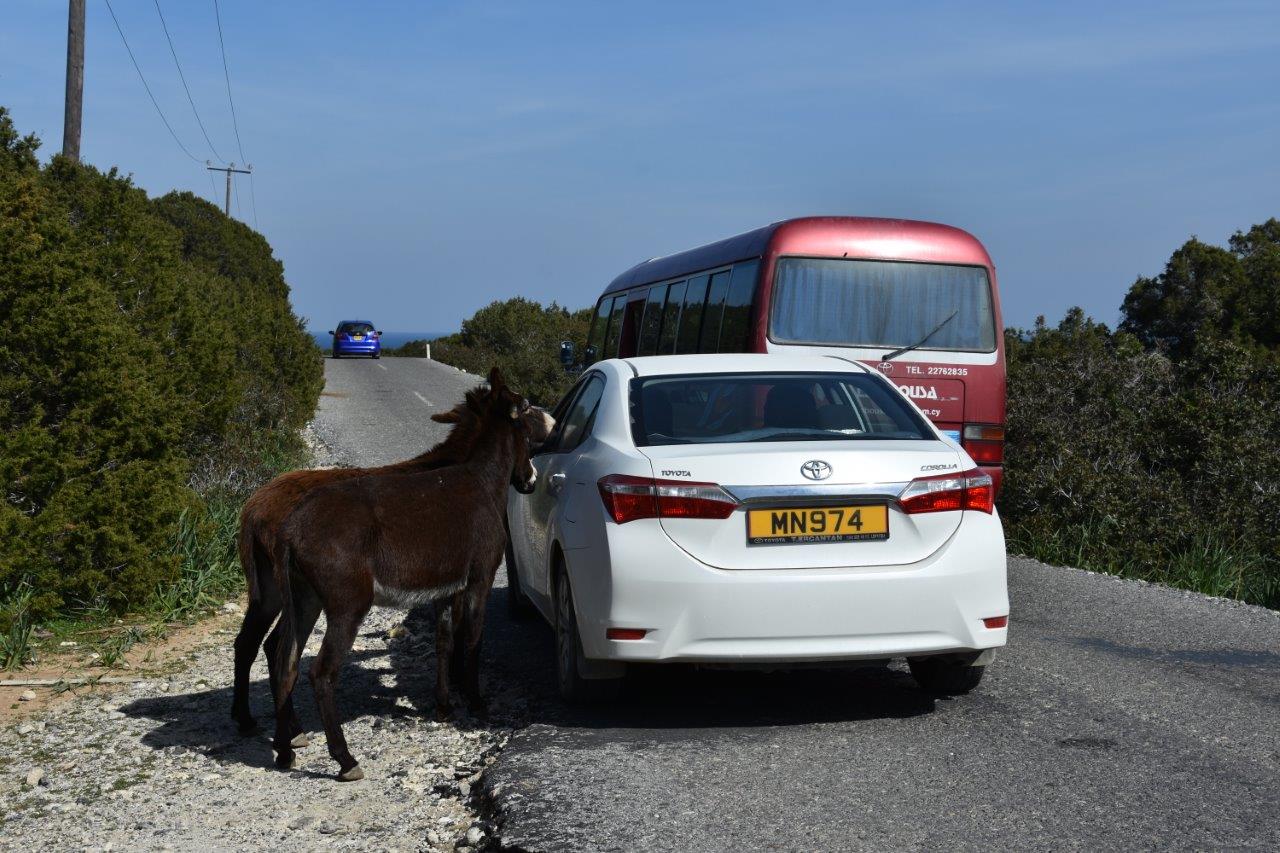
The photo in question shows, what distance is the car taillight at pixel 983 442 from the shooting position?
39.6 feet

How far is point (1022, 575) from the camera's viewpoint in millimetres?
11234

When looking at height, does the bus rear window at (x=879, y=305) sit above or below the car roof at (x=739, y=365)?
above

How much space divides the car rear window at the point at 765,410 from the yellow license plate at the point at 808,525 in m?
0.49

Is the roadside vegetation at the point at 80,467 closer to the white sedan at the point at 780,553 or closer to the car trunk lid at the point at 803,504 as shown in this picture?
the white sedan at the point at 780,553

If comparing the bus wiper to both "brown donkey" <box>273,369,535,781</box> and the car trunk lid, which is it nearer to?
"brown donkey" <box>273,369,535,781</box>

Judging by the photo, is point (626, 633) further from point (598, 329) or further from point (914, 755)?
point (598, 329)

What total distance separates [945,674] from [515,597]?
3338mm

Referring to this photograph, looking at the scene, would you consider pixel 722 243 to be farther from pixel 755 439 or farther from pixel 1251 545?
pixel 755 439

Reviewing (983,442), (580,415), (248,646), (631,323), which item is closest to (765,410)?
(580,415)

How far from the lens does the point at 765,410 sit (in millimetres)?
6426

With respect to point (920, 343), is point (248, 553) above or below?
below

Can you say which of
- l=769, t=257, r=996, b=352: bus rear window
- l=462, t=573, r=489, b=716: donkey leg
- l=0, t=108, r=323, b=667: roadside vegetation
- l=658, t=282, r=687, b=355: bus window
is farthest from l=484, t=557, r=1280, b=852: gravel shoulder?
l=658, t=282, r=687, b=355: bus window

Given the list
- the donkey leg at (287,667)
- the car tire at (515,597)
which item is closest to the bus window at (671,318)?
the car tire at (515,597)

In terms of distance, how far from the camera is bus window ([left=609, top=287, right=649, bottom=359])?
17.6 metres
